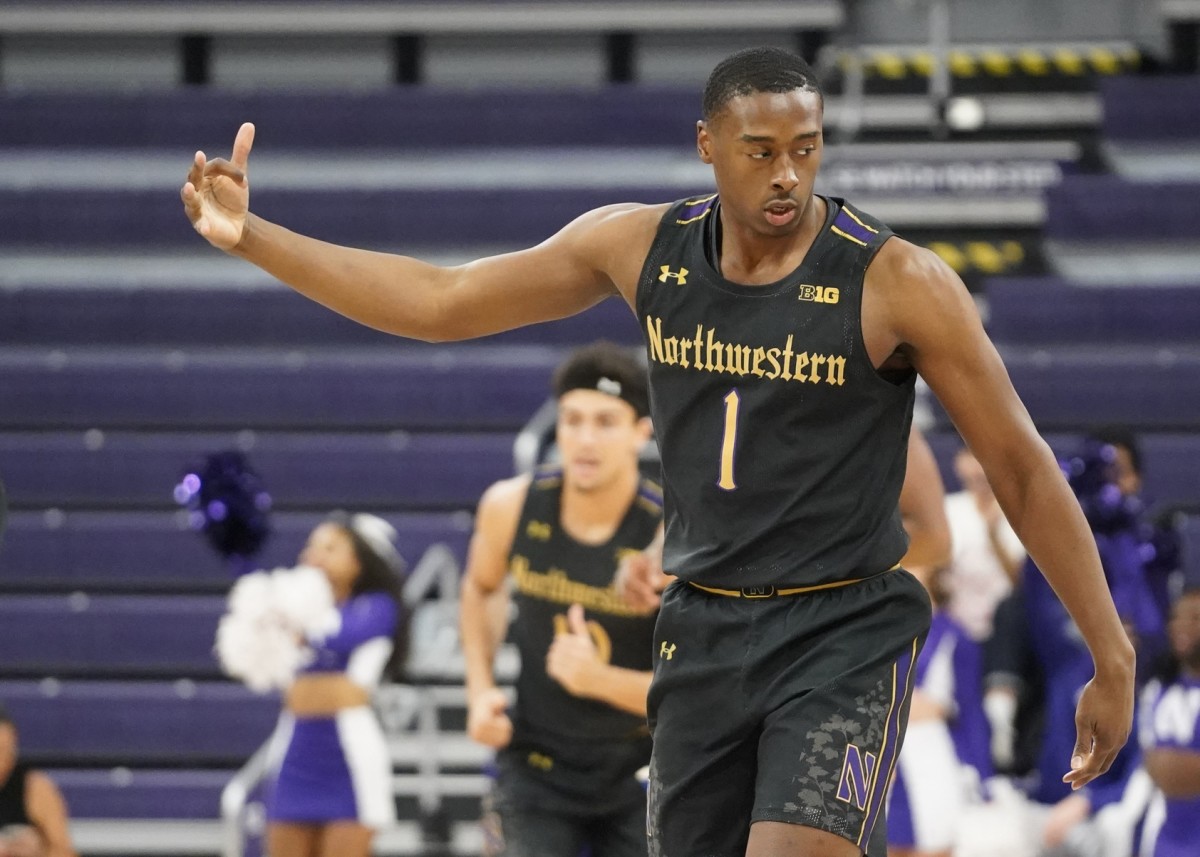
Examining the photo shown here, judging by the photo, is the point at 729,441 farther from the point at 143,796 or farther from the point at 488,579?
the point at 143,796

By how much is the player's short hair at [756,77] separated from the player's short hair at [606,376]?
222cm

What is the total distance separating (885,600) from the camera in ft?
9.61

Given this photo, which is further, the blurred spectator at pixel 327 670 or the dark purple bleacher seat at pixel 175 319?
the dark purple bleacher seat at pixel 175 319

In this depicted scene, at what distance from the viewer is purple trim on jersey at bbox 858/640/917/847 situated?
287 cm

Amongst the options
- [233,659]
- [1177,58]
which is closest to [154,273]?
[233,659]

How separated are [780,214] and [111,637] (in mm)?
7213

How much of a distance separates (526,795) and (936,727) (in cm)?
217

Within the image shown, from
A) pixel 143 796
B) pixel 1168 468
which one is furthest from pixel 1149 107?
pixel 143 796

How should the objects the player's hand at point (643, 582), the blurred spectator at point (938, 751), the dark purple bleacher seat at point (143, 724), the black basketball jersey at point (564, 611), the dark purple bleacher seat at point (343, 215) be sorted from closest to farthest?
1. the player's hand at point (643, 582)
2. the black basketball jersey at point (564, 611)
3. the blurred spectator at point (938, 751)
4. the dark purple bleacher seat at point (143, 724)
5. the dark purple bleacher seat at point (343, 215)

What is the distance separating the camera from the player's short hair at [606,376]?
511 cm

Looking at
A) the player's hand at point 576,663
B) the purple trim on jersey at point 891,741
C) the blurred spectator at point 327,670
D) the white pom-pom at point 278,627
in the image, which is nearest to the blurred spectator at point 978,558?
the blurred spectator at point 327,670

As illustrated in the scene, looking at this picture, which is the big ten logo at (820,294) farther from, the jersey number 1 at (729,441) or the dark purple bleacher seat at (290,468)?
the dark purple bleacher seat at (290,468)

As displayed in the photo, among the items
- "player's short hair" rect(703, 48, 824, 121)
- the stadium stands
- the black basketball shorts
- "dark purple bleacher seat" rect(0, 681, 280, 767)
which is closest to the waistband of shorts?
the black basketball shorts

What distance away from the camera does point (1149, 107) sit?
11.6 meters
